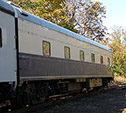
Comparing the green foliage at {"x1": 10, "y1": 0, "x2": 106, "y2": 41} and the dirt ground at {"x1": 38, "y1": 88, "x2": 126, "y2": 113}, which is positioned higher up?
the green foliage at {"x1": 10, "y1": 0, "x2": 106, "y2": 41}

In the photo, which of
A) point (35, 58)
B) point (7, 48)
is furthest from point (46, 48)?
point (7, 48)

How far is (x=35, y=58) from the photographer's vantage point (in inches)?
359

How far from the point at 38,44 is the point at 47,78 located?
1.47 meters

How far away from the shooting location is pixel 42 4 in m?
25.0

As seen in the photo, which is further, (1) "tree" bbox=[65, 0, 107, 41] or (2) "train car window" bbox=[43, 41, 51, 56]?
(1) "tree" bbox=[65, 0, 107, 41]

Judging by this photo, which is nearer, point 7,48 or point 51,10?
point 7,48

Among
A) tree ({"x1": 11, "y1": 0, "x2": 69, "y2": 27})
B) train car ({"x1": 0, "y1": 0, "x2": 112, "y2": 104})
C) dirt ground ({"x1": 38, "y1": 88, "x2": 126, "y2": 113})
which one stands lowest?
dirt ground ({"x1": 38, "y1": 88, "x2": 126, "y2": 113})

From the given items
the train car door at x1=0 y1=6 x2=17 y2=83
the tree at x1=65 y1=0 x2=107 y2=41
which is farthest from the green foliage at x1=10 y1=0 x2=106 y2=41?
the train car door at x1=0 y1=6 x2=17 y2=83

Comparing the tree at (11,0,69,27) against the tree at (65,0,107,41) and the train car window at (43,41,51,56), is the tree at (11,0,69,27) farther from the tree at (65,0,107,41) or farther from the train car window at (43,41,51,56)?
the train car window at (43,41,51,56)

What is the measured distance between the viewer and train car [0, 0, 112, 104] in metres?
7.57

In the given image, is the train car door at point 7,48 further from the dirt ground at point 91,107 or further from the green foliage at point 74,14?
the green foliage at point 74,14

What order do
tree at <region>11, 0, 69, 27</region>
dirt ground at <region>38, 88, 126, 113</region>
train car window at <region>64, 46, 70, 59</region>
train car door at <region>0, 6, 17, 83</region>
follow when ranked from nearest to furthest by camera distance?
1. train car door at <region>0, 6, 17, 83</region>
2. dirt ground at <region>38, 88, 126, 113</region>
3. train car window at <region>64, 46, 70, 59</region>
4. tree at <region>11, 0, 69, 27</region>

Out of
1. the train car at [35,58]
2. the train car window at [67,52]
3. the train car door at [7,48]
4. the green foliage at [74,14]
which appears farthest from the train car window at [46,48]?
the green foliage at [74,14]

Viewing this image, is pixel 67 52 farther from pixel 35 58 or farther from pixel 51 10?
pixel 51 10
